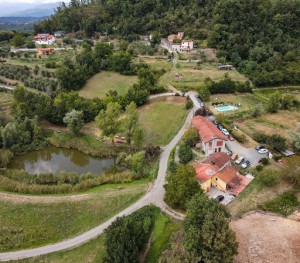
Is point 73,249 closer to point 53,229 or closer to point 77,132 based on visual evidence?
point 53,229

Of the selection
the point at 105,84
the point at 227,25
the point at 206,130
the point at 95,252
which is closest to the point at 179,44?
the point at 227,25

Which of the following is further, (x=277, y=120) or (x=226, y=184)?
(x=277, y=120)

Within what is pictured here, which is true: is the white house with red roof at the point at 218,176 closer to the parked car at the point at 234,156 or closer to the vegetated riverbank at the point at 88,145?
the parked car at the point at 234,156

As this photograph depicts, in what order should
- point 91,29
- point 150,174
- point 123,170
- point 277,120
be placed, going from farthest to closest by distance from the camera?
point 91,29, point 277,120, point 123,170, point 150,174

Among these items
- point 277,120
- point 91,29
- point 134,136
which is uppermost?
point 91,29

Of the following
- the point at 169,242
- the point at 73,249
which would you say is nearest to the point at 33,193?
the point at 73,249

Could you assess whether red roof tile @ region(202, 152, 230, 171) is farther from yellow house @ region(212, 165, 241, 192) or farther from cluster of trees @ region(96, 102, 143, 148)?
cluster of trees @ region(96, 102, 143, 148)

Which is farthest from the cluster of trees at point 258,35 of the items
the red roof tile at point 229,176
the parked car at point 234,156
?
the red roof tile at point 229,176
